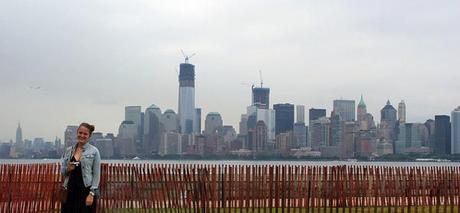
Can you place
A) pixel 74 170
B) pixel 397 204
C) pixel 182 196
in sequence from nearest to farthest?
pixel 74 170
pixel 182 196
pixel 397 204

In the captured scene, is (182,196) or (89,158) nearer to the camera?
(89,158)

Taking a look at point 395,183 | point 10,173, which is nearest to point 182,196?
point 10,173

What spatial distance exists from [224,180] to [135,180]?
6.80 feet

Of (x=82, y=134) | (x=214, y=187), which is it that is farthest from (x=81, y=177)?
(x=214, y=187)

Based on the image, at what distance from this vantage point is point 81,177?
9250 millimetres

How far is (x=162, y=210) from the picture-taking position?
15.4 m

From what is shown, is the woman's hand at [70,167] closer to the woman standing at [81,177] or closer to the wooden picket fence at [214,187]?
the woman standing at [81,177]

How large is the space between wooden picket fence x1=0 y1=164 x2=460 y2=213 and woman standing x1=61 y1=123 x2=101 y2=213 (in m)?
5.67

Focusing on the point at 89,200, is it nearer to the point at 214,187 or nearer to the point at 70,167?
the point at 70,167

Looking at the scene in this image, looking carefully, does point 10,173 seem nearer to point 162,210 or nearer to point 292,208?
point 162,210

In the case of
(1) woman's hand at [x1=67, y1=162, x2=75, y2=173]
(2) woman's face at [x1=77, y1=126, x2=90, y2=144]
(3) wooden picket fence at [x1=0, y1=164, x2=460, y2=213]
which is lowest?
(3) wooden picket fence at [x1=0, y1=164, x2=460, y2=213]

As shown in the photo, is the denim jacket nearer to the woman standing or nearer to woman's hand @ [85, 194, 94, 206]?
the woman standing

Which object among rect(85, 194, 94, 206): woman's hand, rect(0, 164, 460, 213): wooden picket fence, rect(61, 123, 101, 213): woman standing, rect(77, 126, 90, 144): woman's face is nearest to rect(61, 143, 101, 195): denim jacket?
rect(61, 123, 101, 213): woman standing

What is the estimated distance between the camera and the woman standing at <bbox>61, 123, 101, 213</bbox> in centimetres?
923
